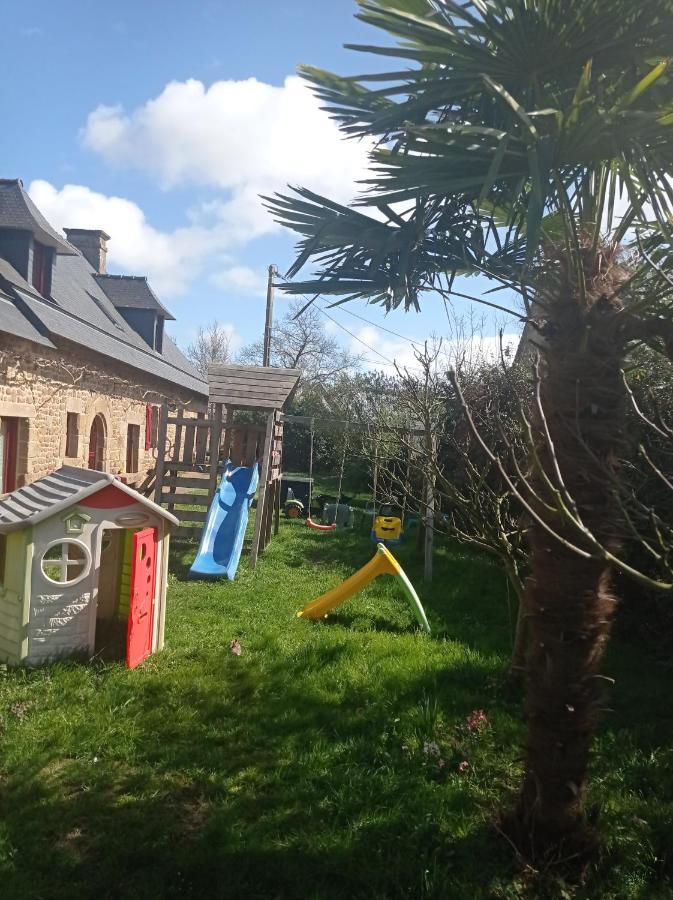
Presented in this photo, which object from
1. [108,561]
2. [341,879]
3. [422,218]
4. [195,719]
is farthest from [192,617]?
[422,218]

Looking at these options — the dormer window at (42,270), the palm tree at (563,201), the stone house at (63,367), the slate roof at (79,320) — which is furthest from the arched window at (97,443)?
the palm tree at (563,201)

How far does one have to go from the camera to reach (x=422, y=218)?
331cm

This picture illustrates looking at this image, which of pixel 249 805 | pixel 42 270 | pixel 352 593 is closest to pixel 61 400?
pixel 42 270

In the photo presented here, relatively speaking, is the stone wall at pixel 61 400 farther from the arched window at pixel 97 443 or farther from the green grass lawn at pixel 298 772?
the green grass lawn at pixel 298 772

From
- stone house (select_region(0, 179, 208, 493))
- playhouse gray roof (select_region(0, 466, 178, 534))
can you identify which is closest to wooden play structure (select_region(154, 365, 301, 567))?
stone house (select_region(0, 179, 208, 493))

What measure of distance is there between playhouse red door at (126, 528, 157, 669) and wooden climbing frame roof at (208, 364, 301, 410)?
198 inches

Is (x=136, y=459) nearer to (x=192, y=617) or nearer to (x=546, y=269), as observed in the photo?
(x=192, y=617)

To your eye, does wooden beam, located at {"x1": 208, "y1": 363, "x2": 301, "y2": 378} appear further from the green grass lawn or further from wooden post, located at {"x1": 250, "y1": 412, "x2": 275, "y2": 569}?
the green grass lawn

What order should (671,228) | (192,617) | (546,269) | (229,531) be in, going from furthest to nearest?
(229,531) → (192,617) → (546,269) → (671,228)

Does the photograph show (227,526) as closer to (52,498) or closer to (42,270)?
(52,498)

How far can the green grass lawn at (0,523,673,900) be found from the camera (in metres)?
3.07

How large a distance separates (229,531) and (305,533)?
3.10m

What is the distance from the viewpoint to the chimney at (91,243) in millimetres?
18984

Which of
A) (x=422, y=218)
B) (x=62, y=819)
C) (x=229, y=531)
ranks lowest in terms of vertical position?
(x=62, y=819)
